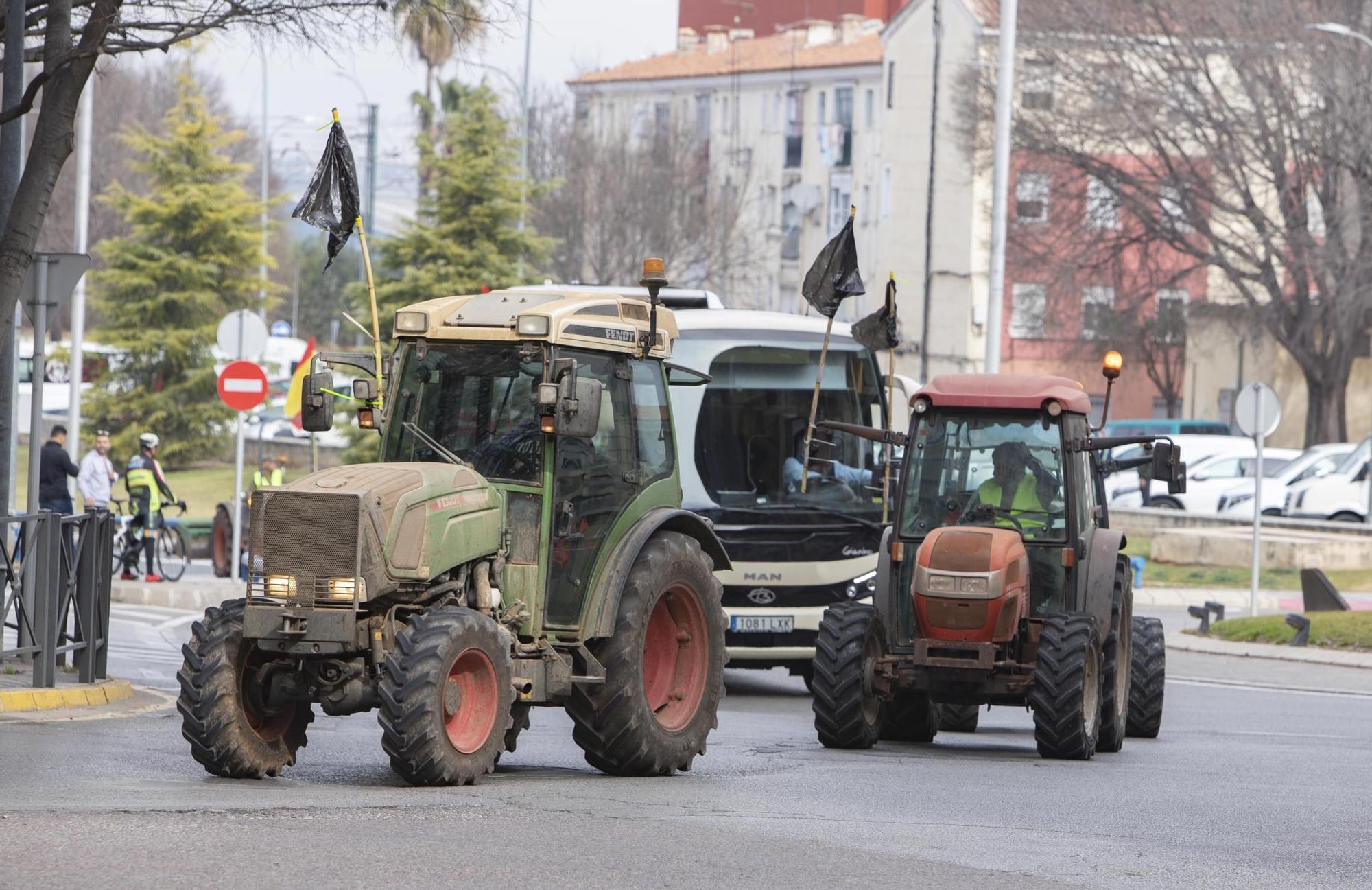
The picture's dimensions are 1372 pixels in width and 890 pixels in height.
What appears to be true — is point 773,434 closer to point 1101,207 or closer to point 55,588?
point 55,588

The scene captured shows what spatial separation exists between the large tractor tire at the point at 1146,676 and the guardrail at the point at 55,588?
697 centimetres

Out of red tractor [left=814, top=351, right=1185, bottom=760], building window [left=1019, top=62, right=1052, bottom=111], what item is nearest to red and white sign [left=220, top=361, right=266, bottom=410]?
red tractor [left=814, top=351, right=1185, bottom=760]

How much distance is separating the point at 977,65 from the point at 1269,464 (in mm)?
15603

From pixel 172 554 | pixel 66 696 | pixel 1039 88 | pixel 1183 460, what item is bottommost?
pixel 172 554

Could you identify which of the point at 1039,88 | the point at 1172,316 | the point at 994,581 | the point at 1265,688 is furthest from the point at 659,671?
the point at 1172,316

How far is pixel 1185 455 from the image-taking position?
1889 inches

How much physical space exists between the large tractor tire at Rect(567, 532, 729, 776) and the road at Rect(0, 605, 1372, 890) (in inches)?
7.8

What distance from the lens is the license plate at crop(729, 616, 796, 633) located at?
1730 centimetres

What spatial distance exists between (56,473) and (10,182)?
30.5 ft

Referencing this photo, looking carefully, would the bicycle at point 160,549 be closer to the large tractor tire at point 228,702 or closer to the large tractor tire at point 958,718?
the large tractor tire at point 958,718

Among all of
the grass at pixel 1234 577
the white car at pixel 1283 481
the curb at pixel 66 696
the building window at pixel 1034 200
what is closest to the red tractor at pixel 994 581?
the curb at pixel 66 696

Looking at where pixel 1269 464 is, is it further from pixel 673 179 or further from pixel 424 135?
pixel 673 179

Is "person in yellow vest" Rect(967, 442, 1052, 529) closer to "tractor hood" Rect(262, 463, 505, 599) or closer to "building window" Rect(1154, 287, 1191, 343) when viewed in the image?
"tractor hood" Rect(262, 463, 505, 599)

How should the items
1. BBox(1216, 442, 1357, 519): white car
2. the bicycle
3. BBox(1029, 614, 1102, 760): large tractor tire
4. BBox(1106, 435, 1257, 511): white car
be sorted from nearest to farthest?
BBox(1029, 614, 1102, 760): large tractor tire, the bicycle, BBox(1216, 442, 1357, 519): white car, BBox(1106, 435, 1257, 511): white car
